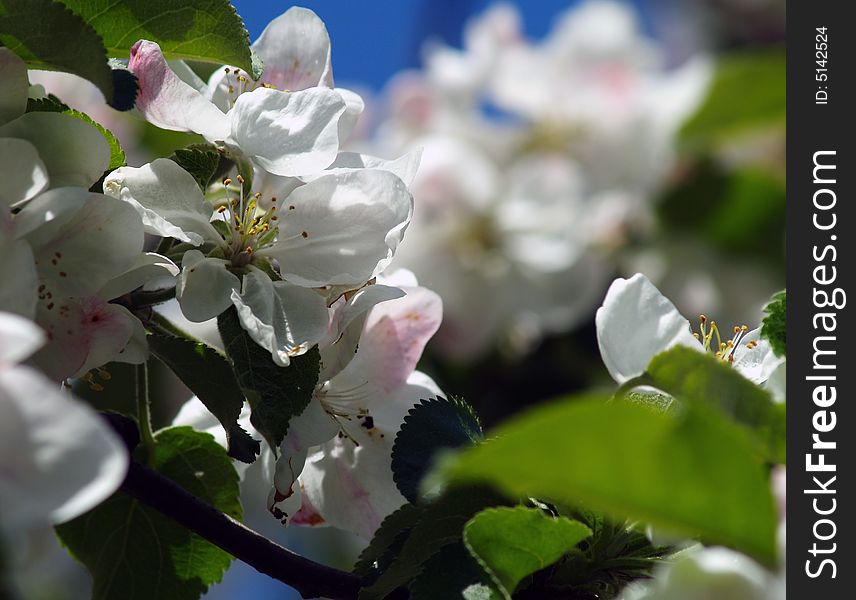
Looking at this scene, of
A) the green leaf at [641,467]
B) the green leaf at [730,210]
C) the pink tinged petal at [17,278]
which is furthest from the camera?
the green leaf at [730,210]

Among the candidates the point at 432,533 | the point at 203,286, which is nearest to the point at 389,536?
the point at 432,533

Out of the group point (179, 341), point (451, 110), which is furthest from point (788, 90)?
point (451, 110)

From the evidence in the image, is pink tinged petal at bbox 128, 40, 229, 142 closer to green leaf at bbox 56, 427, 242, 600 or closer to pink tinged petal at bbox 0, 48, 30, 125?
pink tinged petal at bbox 0, 48, 30, 125

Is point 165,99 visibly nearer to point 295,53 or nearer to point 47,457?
point 295,53

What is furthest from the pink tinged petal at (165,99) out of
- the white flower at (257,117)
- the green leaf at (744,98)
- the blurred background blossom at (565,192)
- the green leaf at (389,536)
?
the blurred background blossom at (565,192)

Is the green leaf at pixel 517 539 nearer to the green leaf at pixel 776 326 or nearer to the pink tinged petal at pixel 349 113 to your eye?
the green leaf at pixel 776 326

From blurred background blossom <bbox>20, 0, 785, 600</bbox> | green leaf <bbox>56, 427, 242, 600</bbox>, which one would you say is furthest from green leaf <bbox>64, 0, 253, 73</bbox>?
blurred background blossom <bbox>20, 0, 785, 600</bbox>
